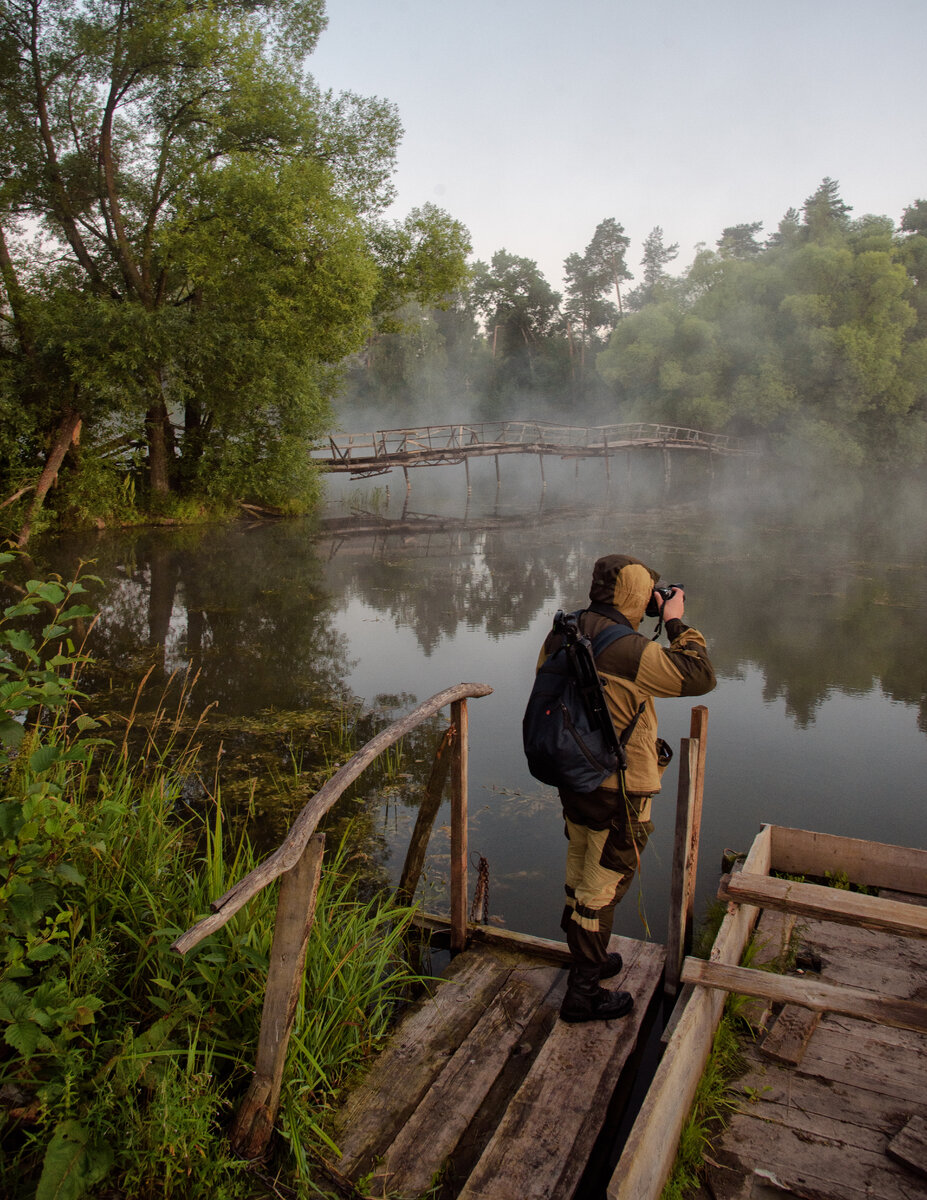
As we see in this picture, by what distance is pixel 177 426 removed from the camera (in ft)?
69.2

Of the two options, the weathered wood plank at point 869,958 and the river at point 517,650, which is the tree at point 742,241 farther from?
the weathered wood plank at point 869,958

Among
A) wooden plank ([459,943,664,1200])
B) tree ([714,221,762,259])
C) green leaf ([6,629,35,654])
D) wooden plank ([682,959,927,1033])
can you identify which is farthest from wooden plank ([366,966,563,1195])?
tree ([714,221,762,259])

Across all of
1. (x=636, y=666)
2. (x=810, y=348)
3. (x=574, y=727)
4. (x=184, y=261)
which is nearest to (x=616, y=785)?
(x=574, y=727)

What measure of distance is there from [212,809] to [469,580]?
954cm

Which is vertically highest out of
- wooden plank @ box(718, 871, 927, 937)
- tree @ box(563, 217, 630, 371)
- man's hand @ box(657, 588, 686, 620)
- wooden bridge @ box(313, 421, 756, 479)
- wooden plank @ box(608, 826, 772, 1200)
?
tree @ box(563, 217, 630, 371)

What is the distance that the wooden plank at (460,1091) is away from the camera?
2465 mm

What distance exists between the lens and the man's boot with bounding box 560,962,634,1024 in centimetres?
313

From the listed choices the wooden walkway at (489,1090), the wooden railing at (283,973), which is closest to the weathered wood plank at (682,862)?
the wooden walkway at (489,1090)

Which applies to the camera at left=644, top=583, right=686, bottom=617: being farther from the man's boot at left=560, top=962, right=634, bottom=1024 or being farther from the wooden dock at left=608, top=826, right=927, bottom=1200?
the man's boot at left=560, top=962, right=634, bottom=1024

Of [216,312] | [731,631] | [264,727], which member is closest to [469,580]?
[731,631]

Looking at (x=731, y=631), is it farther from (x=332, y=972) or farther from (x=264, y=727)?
(x=332, y=972)

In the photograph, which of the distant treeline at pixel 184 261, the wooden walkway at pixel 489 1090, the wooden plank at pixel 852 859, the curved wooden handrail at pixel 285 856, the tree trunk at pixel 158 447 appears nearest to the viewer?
the curved wooden handrail at pixel 285 856

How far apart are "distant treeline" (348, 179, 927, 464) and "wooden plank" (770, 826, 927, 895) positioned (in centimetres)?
2042

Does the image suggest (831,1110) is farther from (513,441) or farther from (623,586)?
(513,441)
